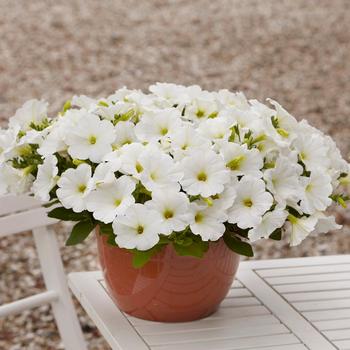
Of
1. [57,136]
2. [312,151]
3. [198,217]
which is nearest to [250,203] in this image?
[198,217]

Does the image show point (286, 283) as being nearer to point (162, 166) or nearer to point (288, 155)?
point (288, 155)

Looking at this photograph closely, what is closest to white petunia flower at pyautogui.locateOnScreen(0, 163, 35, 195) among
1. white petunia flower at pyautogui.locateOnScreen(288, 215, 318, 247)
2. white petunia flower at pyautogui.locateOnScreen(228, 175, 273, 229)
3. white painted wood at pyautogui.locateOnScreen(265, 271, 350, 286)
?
white petunia flower at pyautogui.locateOnScreen(228, 175, 273, 229)

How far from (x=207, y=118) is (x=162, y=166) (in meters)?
0.28

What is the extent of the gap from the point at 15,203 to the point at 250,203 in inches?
29.9

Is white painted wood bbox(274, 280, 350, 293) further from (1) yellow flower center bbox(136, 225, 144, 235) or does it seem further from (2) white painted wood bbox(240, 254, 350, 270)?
(1) yellow flower center bbox(136, 225, 144, 235)

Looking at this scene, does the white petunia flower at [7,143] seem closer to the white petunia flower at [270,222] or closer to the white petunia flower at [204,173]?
the white petunia flower at [204,173]

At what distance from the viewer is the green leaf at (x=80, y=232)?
177cm

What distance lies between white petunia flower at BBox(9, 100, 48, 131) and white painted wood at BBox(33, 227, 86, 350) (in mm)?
453

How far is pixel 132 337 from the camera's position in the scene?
1806mm

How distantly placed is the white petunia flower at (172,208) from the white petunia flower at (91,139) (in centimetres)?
17

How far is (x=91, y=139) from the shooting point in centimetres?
177

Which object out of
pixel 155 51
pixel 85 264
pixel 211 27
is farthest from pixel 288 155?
pixel 211 27

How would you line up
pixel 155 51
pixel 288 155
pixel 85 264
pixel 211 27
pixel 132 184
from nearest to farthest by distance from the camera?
1. pixel 132 184
2. pixel 288 155
3. pixel 85 264
4. pixel 155 51
5. pixel 211 27

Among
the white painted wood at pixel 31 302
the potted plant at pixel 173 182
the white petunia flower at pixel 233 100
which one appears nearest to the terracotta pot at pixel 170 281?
the potted plant at pixel 173 182
